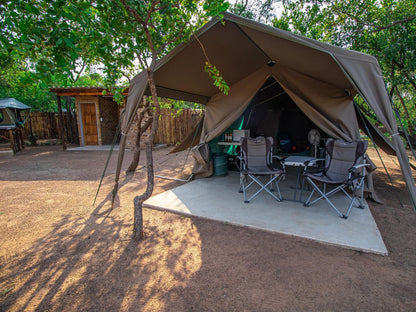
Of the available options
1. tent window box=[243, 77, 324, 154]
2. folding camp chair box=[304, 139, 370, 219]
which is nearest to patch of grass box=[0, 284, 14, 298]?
folding camp chair box=[304, 139, 370, 219]

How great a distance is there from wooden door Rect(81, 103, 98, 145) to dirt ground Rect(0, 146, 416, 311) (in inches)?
340

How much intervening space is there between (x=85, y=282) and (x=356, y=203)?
11.2ft

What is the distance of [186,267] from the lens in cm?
203

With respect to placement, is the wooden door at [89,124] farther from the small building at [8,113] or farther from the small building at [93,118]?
the small building at [8,113]

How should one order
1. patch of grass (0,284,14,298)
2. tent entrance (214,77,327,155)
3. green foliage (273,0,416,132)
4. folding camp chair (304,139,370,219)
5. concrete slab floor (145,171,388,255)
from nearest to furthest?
1. patch of grass (0,284,14,298)
2. concrete slab floor (145,171,388,255)
3. folding camp chair (304,139,370,219)
4. green foliage (273,0,416,132)
5. tent entrance (214,77,327,155)

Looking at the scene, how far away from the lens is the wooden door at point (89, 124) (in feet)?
36.3

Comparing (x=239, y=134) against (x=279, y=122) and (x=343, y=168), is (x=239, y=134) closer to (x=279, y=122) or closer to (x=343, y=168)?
(x=343, y=168)

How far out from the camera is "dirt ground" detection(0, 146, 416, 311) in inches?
64.4

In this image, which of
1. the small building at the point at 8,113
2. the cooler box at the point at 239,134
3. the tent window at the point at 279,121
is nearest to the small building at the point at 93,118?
the small building at the point at 8,113

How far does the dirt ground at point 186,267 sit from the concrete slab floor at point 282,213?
12cm

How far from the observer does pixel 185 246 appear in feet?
7.75

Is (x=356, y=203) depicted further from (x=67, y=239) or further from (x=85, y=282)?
(x=67, y=239)

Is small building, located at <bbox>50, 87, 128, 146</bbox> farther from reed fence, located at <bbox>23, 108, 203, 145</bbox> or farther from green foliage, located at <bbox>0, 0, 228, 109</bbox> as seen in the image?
green foliage, located at <bbox>0, 0, 228, 109</bbox>

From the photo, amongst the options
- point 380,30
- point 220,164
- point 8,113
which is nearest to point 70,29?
point 220,164
